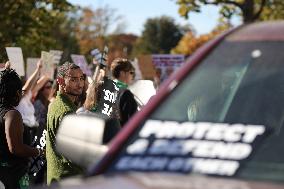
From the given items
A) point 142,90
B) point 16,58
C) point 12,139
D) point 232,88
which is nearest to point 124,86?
point 142,90

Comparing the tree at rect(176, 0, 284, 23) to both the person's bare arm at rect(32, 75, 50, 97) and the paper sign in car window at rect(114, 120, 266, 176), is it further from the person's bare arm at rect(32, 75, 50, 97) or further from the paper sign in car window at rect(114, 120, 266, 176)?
the paper sign in car window at rect(114, 120, 266, 176)

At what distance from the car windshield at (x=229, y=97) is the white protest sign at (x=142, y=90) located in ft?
16.7

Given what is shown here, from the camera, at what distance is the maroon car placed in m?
2.84

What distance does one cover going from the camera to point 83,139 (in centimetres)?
318

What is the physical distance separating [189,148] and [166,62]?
1799 cm

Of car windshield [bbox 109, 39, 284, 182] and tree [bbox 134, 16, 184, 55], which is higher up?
car windshield [bbox 109, 39, 284, 182]

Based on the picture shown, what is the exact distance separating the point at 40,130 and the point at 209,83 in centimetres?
427

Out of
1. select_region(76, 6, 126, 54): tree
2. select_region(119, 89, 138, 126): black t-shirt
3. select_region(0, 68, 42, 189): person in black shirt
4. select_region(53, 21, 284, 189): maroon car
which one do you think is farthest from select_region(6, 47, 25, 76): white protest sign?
select_region(76, 6, 126, 54): tree

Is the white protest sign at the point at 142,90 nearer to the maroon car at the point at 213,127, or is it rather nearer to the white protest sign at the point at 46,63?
the white protest sign at the point at 46,63

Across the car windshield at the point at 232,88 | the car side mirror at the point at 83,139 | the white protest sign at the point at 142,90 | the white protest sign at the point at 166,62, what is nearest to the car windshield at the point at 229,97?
the car windshield at the point at 232,88

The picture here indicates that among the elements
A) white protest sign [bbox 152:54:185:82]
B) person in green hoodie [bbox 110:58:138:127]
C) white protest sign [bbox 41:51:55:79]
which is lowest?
white protest sign [bbox 152:54:185:82]

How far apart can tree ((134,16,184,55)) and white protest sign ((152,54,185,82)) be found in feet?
279

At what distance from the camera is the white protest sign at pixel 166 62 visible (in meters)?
20.7

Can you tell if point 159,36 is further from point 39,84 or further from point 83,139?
point 83,139
